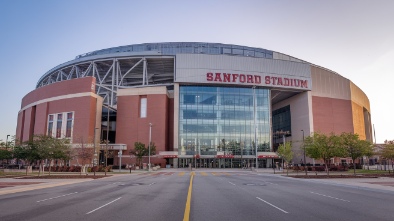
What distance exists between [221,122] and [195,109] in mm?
7326

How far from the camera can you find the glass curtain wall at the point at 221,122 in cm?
7694

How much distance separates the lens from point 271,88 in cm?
8244

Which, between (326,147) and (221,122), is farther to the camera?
(221,122)

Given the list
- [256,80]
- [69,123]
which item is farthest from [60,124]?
[256,80]

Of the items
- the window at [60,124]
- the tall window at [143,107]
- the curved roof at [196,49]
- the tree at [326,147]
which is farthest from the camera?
the curved roof at [196,49]

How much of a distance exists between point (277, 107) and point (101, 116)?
56616mm

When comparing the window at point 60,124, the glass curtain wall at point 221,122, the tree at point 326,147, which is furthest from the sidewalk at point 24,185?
the glass curtain wall at point 221,122

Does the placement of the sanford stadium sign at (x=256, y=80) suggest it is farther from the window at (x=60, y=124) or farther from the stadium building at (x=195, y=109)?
the window at (x=60, y=124)

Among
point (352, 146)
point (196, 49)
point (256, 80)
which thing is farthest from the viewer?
point (196, 49)

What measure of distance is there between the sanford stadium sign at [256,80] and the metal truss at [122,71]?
12.9 m

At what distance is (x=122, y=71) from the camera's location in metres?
94.2

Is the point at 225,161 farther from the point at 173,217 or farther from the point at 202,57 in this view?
the point at 173,217

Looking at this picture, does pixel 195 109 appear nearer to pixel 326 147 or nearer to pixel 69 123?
pixel 69 123

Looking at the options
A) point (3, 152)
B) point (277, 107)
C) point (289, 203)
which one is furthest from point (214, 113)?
point (289, 203)
